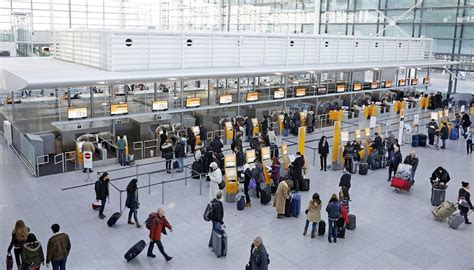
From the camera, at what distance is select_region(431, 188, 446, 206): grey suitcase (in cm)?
1408

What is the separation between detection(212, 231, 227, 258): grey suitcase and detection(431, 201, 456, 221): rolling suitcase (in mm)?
6516

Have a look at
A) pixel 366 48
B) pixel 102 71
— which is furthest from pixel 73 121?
pixel 366 48

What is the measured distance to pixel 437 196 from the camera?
14117 mm

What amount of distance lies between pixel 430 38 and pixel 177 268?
34.6 metres

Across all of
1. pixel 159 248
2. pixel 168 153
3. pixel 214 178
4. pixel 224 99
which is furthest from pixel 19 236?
pixel 224 99

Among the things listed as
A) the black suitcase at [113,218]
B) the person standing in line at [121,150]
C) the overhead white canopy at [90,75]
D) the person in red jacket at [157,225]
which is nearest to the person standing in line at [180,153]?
the person standing in line at [121,150]

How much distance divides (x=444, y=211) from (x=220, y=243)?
6764 millimetres

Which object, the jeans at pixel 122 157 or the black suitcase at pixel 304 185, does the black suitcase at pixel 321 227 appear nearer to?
the black suitcase at pixel 304 185

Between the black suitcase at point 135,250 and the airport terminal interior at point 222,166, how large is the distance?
0.03 meters

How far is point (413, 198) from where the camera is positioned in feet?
49.0

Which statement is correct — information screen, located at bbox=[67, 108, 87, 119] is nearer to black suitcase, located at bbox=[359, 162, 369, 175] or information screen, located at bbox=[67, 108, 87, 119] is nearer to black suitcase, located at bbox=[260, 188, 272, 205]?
black suitcase, located at bbox=[260, 188, 272, 205]

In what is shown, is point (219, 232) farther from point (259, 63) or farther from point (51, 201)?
point (259, 63)

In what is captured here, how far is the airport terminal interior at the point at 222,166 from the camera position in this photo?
10641mm

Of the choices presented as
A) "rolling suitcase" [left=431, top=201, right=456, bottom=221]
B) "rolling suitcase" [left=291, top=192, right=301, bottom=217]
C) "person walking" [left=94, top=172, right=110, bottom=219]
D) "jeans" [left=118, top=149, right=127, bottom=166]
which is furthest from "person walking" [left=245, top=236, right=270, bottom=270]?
"jeans" [left=118, top=149, right=127, bottom=166]
